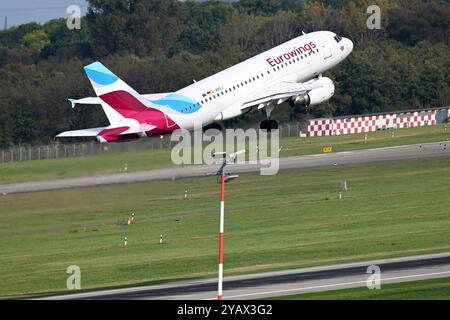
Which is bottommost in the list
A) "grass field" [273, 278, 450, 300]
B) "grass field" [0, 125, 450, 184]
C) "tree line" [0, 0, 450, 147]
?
"grass field" [273, 278, 450, 300]

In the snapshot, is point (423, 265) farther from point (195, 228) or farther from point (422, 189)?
point (422, 189)

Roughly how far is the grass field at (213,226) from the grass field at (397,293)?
8.29 m

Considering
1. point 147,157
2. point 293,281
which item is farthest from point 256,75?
point 293,281

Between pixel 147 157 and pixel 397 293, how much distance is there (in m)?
37.2

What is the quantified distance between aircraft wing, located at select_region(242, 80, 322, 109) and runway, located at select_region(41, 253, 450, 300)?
4143 centimetres

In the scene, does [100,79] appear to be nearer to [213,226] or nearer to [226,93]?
[226,93]

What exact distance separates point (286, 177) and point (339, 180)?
409 centimetres

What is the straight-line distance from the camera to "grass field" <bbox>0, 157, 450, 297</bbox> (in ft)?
188

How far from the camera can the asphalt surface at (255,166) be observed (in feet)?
246

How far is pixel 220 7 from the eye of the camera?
199 meters

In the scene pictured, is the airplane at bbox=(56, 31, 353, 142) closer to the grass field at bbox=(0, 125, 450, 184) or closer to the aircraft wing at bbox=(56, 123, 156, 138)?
the aircraft wing at bbox=(56, 123, 156, 138)

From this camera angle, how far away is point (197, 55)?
150 metres

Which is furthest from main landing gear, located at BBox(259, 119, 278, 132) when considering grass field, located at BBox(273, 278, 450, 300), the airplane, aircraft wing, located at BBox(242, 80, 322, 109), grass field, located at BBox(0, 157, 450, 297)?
grass field, located at BBox(273, 278, 450, 300)

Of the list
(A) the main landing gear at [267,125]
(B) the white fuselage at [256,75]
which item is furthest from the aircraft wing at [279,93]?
(A) the main landing gear at [267,125]
